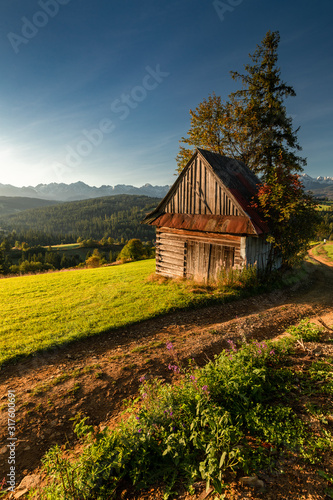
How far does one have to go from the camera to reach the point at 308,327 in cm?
657

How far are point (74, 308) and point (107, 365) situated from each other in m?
5.71

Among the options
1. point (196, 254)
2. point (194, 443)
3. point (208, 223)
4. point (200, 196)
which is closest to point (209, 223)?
point (208, 223)

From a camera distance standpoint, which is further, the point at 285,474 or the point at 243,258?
the point at 243,258

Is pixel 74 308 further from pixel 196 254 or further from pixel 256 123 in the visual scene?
pixel 256 123

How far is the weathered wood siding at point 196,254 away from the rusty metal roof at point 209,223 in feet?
1.58

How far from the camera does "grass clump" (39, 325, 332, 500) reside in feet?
9.12

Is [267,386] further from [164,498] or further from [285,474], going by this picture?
[164,498]

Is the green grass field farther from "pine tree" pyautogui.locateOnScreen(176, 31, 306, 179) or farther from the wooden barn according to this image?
"pine tree" pyautogui.locateOnScreen(176, 31, 306, 179)

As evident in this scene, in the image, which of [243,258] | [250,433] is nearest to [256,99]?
[243,258]

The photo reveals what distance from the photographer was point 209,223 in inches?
526

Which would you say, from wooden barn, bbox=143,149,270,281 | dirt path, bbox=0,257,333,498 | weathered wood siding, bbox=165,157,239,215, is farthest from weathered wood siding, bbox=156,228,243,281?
dirt path, bbox=0,257,333,498

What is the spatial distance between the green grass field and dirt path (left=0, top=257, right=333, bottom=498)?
56 centimetres

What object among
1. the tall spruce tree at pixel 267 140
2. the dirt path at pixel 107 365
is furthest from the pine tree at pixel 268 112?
the dirt path at pixel 107 365

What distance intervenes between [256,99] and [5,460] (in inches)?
1095
